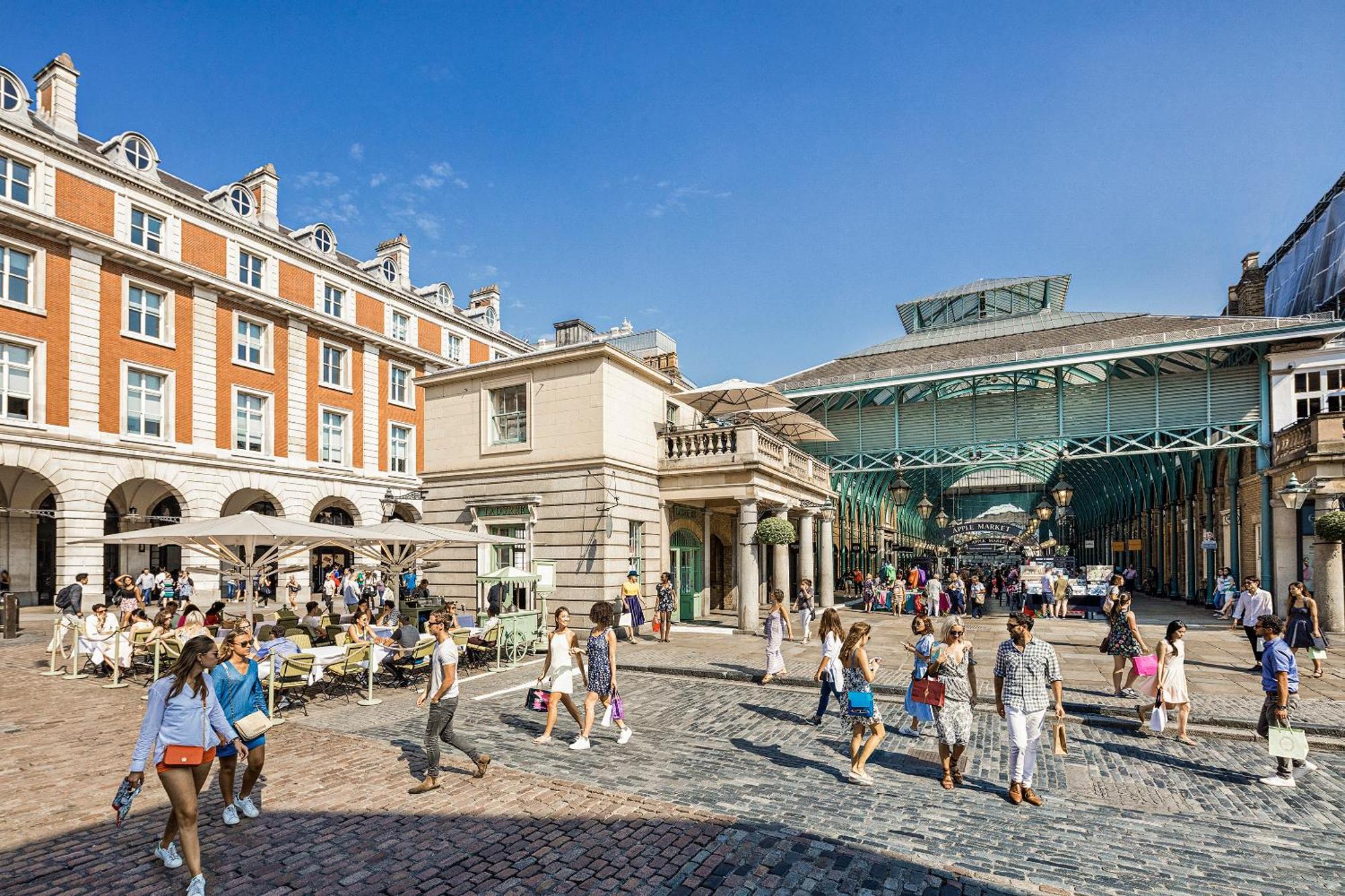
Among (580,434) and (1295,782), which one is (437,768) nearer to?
(1295,782)

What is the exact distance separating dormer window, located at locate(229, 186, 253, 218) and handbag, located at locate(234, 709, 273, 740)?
3388 centimetres

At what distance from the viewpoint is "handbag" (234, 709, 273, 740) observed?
20.1 feet

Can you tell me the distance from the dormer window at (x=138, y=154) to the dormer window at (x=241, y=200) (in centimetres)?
346

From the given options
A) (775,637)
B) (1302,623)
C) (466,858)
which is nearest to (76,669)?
(466,858)

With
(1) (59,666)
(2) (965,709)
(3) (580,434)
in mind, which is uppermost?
(3) (580,434)

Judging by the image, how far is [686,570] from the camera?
23.2 metres

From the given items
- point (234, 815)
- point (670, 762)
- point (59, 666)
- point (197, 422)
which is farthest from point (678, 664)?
point (197, 422)

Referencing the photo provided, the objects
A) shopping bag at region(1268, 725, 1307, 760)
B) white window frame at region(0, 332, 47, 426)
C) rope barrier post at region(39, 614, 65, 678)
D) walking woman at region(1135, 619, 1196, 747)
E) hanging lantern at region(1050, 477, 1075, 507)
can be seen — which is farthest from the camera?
hanging lantern at region(1050, 477, 1075, 507)

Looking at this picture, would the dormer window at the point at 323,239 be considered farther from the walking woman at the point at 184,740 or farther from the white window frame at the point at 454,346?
the walking woman at the point at 184,740

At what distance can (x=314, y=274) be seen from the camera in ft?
118

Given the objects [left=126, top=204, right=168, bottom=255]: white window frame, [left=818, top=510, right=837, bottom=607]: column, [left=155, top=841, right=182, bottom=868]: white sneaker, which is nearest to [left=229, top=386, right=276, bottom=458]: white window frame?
[left=126, top=204, right=168, bottom=255]: white window frame

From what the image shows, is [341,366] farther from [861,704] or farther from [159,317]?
[861,704]

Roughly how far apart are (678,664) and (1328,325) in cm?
2208

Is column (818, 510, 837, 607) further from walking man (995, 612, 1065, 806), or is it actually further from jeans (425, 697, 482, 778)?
jeans (425, 697, 482, 778)
